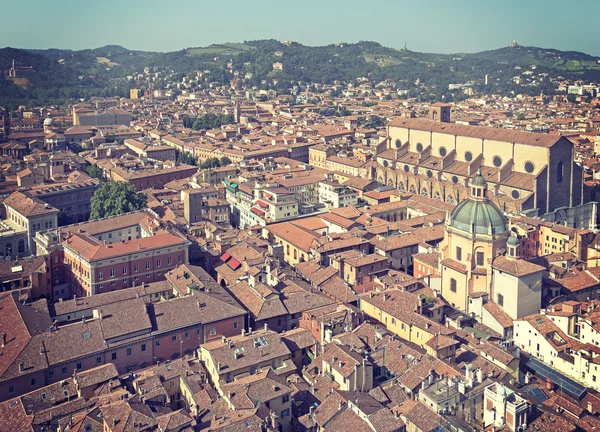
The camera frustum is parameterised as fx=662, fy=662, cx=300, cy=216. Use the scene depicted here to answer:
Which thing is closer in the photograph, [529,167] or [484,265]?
[484,265]

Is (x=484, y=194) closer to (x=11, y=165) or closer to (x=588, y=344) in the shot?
(x=588, y=344)

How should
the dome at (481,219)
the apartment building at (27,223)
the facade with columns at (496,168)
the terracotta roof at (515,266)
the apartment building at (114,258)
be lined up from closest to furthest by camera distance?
1. the terracotta roof at (515,266)
2. the dome at (481,219)
3. the apartment building at (114,258)
4. the apartment building at (27,223)
5. the facade with columns at (496,168)

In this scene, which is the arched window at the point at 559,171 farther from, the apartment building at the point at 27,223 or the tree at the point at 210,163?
the apartment building at the point at 27,223

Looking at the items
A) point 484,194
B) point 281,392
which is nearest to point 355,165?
point 484,194

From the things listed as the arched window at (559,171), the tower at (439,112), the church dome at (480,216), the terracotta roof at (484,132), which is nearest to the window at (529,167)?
the terracotta roof at (484,132)

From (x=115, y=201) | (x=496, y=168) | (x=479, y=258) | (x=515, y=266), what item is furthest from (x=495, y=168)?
(x=115, y=201)

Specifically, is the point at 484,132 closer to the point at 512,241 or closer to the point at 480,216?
the point at 480,216
